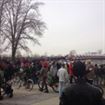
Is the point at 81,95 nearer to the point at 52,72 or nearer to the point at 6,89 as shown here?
the point at 6,89

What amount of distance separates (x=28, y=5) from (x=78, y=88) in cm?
4870

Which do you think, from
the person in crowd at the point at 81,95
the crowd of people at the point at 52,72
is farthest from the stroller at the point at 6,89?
the person in crowd at the point at 81,95

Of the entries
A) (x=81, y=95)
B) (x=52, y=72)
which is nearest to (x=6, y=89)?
(x=52, y=72)

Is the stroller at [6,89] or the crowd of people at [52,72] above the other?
the crowd of people at [52,72]

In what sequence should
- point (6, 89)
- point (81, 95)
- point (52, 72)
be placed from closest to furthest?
point (81, 95) < point (6, 89) < point (52, 72)

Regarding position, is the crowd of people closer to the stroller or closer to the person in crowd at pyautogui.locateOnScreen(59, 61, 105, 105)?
the stroller

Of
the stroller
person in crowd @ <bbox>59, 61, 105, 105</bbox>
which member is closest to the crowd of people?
the stroller

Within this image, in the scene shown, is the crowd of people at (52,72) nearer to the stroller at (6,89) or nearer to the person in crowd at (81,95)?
the stroller at (6,89)

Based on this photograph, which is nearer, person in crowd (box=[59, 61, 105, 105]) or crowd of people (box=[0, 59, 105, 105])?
person in crowd (box=[59, 61, 105, 105])

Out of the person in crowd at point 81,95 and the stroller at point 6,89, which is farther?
the stroller at point 6,89

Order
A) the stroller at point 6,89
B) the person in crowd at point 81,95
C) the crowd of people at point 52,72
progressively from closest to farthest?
the person in crowd at point 81,95 < the crowd of people at point 52,72 < the stroller at point 6,89

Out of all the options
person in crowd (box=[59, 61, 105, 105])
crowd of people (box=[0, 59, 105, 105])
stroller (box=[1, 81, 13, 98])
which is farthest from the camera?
stroller (box=[1, 81, 13, 98])

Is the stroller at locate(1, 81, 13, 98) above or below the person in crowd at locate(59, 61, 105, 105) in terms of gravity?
below

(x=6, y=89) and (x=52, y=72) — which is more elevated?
(x=52, y=72)
